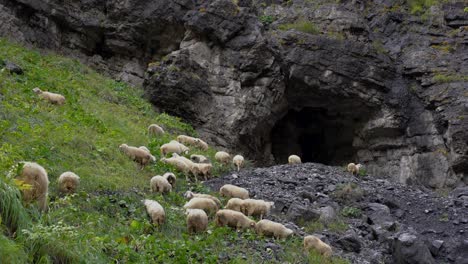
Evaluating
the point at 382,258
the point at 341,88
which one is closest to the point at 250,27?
the point at 341,88

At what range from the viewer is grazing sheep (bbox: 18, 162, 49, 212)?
283 inches

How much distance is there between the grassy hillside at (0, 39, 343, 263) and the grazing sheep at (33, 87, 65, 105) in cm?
25

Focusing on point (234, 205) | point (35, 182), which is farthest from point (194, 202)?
point (35, 182)

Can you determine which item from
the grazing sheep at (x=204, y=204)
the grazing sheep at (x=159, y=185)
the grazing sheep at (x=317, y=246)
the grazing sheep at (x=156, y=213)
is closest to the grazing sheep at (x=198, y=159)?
Answer: the grazing sheep at (x=159, y=185)

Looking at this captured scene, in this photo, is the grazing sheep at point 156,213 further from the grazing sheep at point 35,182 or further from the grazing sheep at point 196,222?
the grazing sheep at point 35,182

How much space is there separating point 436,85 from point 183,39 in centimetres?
1199

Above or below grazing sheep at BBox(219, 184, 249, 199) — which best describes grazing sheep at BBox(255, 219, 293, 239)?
above

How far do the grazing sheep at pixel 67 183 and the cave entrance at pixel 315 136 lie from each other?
17.9 metres

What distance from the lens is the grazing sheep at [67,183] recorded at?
31.8 ft

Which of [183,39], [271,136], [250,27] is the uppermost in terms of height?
[250,27]

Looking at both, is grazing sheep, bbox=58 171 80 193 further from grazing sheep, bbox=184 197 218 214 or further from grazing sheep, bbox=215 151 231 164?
grazing sheep, bbox=215 151 231 164

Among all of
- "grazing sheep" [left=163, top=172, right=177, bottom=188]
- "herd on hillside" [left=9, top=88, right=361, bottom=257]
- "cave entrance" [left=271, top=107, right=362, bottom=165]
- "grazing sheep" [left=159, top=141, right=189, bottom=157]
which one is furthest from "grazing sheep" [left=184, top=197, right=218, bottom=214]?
"cave entrance" [left=271, top=107, right=362, bottom=165]

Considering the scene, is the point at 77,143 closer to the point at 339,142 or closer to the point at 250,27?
the point at 250,27

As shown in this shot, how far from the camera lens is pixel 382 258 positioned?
11484mm
